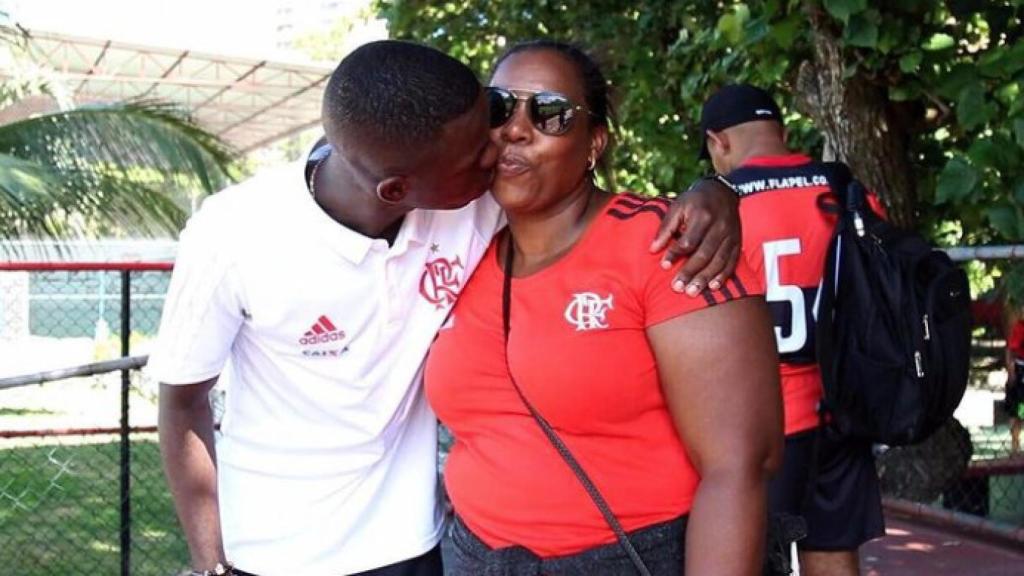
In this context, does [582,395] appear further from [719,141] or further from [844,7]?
[844,7]

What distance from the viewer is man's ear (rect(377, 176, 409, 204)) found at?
230cm

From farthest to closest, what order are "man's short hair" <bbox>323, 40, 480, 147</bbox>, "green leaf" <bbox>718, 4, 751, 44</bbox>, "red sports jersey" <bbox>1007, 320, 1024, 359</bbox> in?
"red sports jersey" <bbox>1007, 320, 1024, 359</bbox> → "green leaf" <bbox>718, 4, 751, 44</bbox> → "man's short hair" <bbox>323, 40, 480, 147</bbox>

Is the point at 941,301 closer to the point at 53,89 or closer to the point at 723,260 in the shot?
the point at 723,260

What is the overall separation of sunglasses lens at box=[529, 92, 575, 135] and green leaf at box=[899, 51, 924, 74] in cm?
431

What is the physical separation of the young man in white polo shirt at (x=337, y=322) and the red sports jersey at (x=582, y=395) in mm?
121

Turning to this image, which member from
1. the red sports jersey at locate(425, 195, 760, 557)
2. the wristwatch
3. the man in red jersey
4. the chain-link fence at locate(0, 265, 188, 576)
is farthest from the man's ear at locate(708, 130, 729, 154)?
the chain-link fence at locate(0, 265, 188, 576)

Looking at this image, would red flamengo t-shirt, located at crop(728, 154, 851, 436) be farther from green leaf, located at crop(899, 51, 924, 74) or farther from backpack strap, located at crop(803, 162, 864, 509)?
green leaf, located at crop(899, 51, 924, 74)

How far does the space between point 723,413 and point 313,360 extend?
0.80 meters

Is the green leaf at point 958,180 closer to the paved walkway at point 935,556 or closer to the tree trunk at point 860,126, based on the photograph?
the tree trunk at point 860,126

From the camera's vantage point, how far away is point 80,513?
912 cm

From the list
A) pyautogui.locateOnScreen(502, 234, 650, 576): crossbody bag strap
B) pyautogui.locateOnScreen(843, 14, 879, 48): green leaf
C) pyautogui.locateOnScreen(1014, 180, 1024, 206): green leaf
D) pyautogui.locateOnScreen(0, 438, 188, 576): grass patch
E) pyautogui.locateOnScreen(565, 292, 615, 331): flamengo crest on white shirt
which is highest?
pyautogui.locateOnScreen(843, 14, 879, 48): green leaf

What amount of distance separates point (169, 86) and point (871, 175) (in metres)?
23.4

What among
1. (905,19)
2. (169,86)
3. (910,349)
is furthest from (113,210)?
(169,86)

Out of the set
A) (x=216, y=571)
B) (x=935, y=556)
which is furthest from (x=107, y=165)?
(x=216, y=571)
